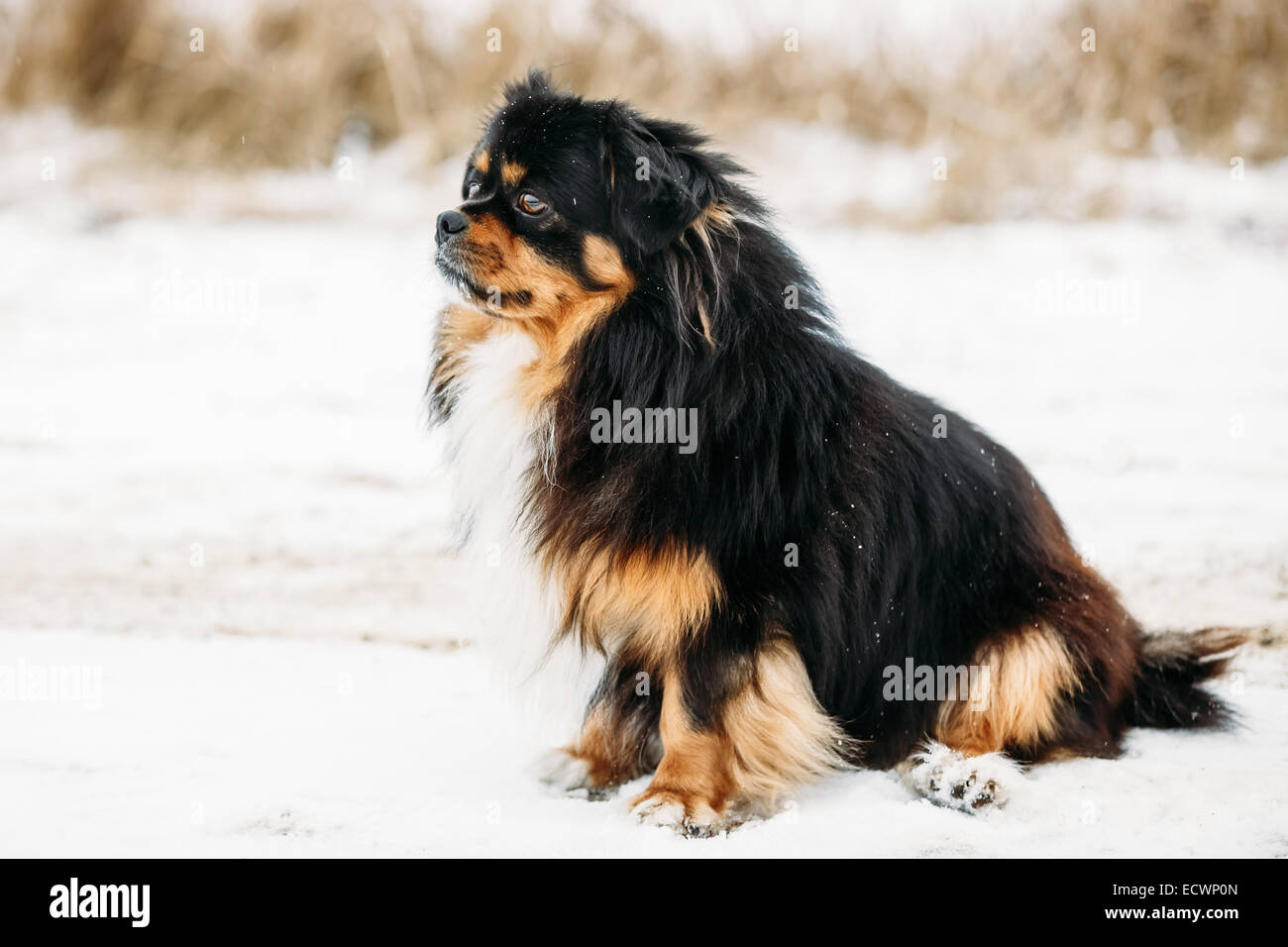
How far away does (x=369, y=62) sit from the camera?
1230 cm

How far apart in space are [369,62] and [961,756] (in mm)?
10575

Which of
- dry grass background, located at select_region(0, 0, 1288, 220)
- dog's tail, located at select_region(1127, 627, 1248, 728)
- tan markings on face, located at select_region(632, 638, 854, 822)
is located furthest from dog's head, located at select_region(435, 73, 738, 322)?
dry grass background, located at select_region(0, 0, 1288, 220)

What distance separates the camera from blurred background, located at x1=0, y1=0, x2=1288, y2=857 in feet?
12.3

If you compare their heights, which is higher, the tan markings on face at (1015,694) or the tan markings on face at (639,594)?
the tan markings on face at (639,594)

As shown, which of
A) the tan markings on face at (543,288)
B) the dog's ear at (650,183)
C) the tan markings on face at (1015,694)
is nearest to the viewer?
the dog's ear at (650,183)

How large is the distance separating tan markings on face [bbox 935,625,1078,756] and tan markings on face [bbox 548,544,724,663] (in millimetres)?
968

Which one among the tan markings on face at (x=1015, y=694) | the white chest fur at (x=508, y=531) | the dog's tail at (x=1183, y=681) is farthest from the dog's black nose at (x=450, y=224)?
the dog's tail at (x=1183, y=681)

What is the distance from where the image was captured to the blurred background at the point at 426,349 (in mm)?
3750

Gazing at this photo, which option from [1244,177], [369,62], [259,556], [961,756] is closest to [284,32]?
[369,62]

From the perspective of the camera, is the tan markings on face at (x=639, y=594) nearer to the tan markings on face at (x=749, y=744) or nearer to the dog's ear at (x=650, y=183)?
the tan markings on face at (x=749, y=744)

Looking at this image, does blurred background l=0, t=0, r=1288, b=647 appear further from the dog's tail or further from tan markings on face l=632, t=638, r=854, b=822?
tan markings on face l=632, t=638, r=854, b=822

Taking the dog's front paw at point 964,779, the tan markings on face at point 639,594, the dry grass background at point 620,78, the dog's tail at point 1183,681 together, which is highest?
the dry grass background at point 620,78

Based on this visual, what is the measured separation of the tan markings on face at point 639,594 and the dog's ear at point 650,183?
93cm

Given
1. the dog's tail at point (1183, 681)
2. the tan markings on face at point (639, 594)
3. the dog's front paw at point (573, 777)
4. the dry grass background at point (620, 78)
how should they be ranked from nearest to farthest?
the tan markings on face at point (639, 594)
the dog's front paw at point (573, 777)
the dog's tail at point (1183, 681)
the dry grass background at point (620, 78)
